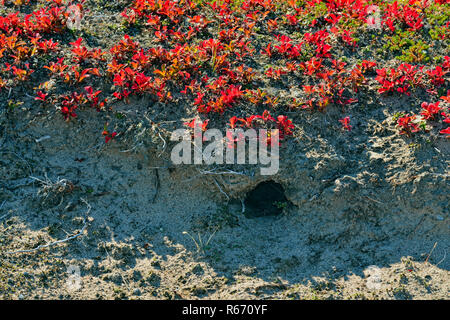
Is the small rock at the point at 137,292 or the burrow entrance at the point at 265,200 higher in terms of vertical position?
the burrow entrance at the point at 265,200

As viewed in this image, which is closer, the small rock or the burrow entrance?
the small rock

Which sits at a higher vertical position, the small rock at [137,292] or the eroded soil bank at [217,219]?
the eroded soil bank at [217,219]

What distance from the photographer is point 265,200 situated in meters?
6.12

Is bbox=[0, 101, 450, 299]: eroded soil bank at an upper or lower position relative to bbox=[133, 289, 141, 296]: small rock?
upper

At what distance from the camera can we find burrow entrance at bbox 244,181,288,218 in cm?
598

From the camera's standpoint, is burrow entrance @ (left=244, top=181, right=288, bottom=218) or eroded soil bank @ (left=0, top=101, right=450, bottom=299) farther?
burrow entrance @ (left=244, top=181, right=288, bottom=218)

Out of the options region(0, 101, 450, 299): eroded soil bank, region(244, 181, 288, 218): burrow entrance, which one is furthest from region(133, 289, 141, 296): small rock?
region(244, 181, 288, 218): burrow entrance

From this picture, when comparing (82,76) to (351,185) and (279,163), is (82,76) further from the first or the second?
(351,185)

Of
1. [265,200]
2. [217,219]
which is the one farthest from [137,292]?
[265,200]

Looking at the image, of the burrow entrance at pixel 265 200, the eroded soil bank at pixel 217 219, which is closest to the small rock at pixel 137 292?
the eroded soil bank at pixel 217 219

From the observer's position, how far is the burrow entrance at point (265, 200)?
19.6 feet

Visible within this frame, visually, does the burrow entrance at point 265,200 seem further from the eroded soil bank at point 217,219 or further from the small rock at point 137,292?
the small rock at point 137,292

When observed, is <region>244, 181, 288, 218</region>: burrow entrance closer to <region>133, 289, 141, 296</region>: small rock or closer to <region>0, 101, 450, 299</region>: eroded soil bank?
<region>0, 101, 450, 299</region>: eroded soil bank

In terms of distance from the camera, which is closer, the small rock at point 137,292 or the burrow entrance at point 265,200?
the small rock at point 137,292
